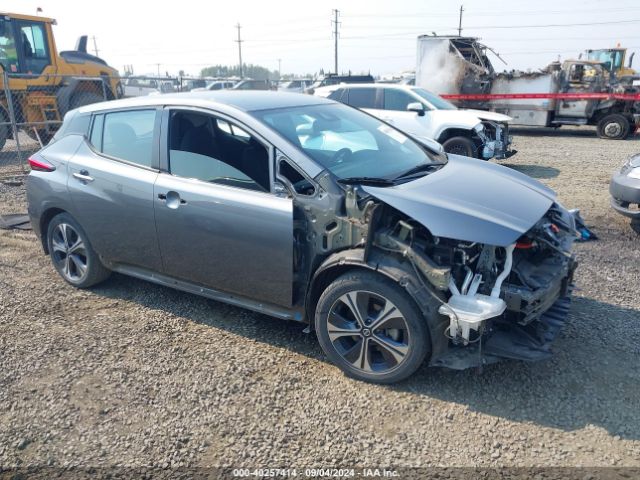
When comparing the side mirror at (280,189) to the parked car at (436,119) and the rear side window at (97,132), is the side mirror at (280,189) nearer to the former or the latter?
the rear side window at (97,132)

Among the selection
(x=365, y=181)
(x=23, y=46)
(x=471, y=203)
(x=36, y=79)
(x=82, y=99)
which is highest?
(x=23, y=46)

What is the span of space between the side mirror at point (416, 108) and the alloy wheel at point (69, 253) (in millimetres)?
6930

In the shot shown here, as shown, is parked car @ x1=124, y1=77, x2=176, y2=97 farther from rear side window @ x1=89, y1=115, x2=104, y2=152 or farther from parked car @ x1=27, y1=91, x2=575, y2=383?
parked car @ x1=27, y1=91, x2=575, y2=383

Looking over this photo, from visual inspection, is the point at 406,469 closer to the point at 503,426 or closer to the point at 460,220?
Result: the point at 503,426

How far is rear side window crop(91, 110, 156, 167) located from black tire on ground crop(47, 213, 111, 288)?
2.61ft

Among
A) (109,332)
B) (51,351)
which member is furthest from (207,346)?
(51,351)

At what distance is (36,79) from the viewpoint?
519 inches

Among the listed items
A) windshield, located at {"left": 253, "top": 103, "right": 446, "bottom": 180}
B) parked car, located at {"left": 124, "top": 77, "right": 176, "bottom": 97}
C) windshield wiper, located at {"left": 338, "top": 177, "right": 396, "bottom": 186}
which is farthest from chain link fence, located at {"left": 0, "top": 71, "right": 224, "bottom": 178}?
windshield wiper, located at {"left": 338, "top": 177, "right": 396, "bottom": 186}

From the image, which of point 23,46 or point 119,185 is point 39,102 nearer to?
point 23,46

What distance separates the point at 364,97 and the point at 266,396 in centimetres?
893

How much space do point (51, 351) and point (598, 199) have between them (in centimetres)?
745

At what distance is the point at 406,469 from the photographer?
109 inches

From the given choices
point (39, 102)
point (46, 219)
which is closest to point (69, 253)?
point (46, 219)

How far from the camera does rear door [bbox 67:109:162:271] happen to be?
13.7 ft
